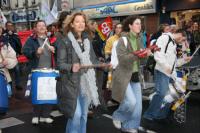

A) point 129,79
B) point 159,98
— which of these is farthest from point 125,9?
point 129,79

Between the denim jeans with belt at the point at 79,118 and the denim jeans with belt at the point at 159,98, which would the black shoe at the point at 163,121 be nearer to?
the denim jeans with belt at the point at 159,98

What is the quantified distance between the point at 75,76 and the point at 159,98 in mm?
2481

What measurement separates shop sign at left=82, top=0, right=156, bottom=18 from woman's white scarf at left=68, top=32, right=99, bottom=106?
1665 cm

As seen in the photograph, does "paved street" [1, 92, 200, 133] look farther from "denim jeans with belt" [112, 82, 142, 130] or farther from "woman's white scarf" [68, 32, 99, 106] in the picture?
"woman's white scarf" [68, 32, 99, 106]

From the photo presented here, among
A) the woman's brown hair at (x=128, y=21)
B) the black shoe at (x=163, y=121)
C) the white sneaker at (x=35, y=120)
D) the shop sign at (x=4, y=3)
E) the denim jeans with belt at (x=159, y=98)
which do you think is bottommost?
the black shoe at (x=163, y=121)

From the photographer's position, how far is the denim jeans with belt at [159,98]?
6.43m

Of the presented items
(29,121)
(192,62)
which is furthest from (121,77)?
(192,62)

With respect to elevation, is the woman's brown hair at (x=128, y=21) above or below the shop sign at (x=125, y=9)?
below

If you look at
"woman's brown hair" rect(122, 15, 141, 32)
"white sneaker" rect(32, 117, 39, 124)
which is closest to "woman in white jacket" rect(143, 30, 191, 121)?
"woman's brown hair" rect(122, 15, 141, 32)

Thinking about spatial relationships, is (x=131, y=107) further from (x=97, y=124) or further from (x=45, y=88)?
(x=45, y=88)

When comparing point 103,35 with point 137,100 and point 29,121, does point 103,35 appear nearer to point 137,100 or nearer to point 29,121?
point 29,121

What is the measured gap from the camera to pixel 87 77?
15.7 feet

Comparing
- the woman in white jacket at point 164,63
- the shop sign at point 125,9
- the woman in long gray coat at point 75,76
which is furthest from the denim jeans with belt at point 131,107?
the shop sign at point 125,9

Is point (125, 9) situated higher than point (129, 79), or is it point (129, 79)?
point (125, 9)
